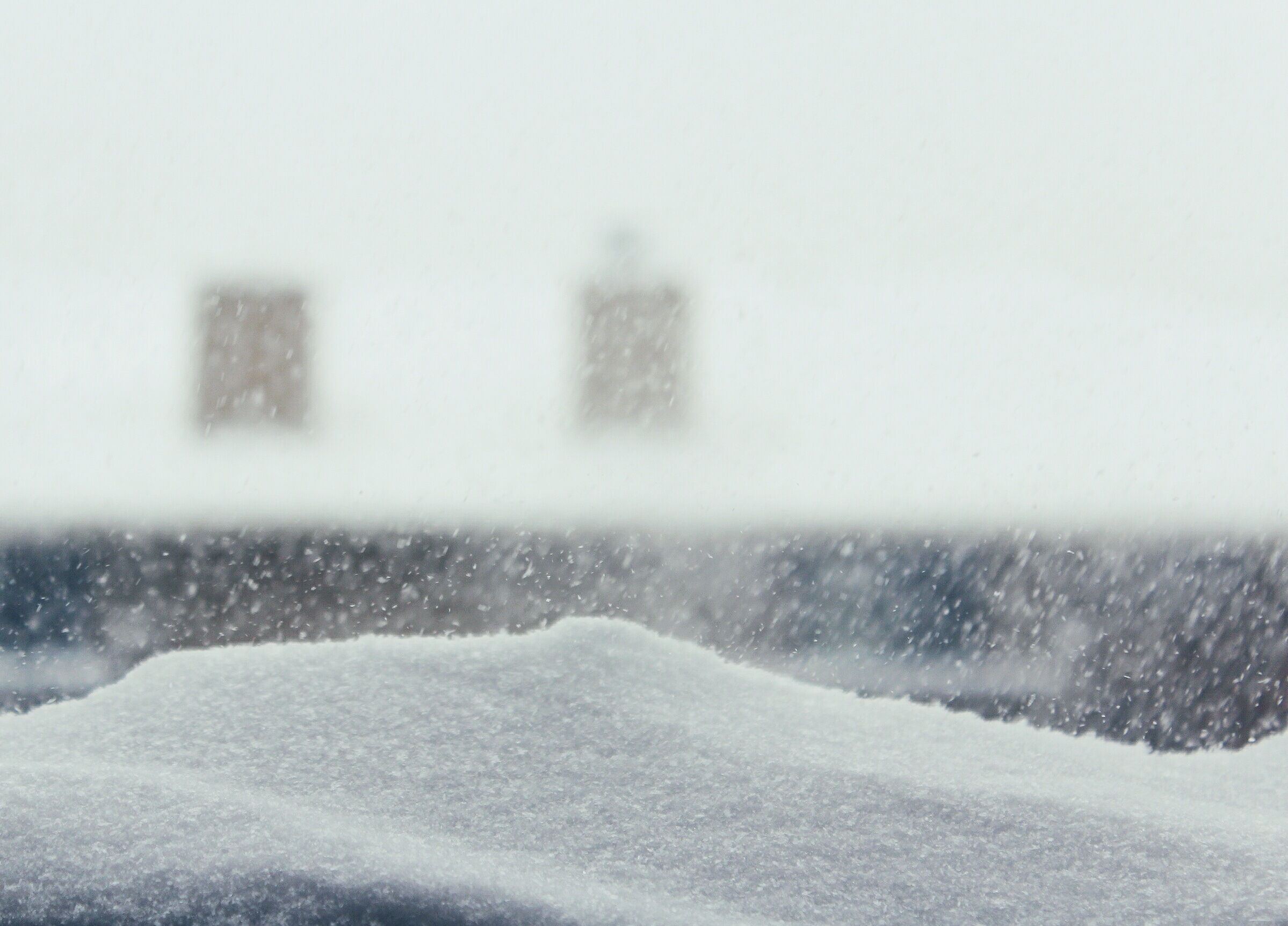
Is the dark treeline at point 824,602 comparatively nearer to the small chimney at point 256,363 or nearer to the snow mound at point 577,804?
the small chimney at point 256,363

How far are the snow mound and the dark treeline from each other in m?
0.96

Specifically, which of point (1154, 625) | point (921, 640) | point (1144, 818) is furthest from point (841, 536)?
point (1144, 818)

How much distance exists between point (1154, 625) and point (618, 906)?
2.33 m

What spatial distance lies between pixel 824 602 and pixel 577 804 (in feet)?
5.67

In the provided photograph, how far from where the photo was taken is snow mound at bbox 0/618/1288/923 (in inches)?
21.0

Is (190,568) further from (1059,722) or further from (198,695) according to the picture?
(1059,722)

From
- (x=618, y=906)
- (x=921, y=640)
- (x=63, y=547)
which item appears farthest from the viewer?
(x=63, y=547)

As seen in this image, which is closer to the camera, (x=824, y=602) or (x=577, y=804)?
(x=577, y=804)

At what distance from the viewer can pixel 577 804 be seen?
2.26ft

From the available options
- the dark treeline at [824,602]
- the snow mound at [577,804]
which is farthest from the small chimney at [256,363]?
the snow mound at [577,804]

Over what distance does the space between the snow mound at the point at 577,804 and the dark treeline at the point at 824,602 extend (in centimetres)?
96

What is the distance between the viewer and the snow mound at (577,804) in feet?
1.75

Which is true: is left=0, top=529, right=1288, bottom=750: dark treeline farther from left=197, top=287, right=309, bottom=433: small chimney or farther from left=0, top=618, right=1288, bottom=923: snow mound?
left=0, top=618, right=1288, bottom=923: snow mound

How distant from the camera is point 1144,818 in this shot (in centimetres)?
72
